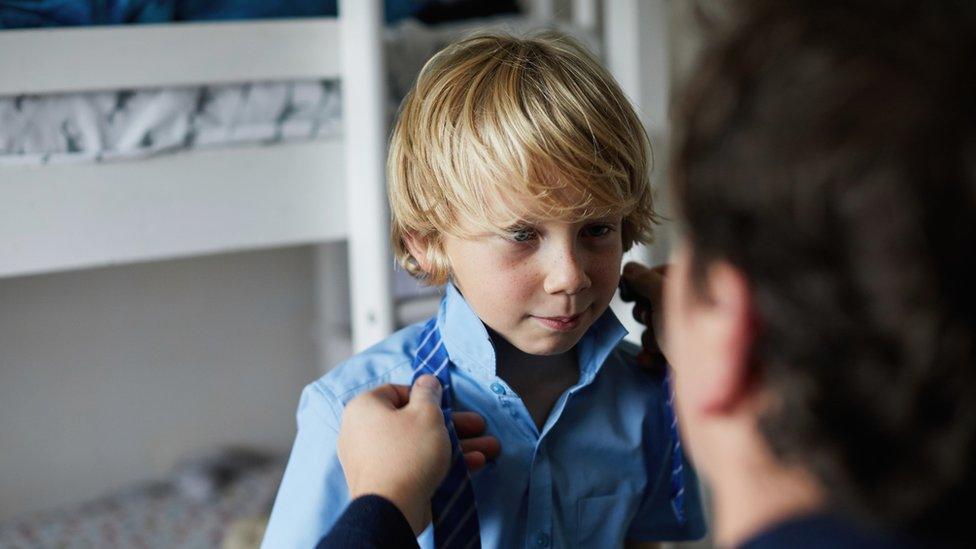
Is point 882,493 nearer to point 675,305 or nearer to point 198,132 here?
point 675,305

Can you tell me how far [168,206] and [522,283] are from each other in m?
0.71

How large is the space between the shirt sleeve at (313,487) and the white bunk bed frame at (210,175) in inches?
24.0

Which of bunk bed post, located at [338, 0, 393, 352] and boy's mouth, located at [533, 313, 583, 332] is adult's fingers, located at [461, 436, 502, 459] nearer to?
boy's mouth, located at [533, 313, 583, 332]

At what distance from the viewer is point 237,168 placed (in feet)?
4.53

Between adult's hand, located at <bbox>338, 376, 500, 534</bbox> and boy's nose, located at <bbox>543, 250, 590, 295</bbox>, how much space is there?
13 centimetres

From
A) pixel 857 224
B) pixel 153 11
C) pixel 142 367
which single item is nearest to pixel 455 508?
pixel 857 224

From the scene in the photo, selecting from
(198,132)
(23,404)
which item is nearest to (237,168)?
(198,132)

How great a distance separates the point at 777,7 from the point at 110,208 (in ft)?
3.60

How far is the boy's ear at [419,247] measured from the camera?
2.98ft

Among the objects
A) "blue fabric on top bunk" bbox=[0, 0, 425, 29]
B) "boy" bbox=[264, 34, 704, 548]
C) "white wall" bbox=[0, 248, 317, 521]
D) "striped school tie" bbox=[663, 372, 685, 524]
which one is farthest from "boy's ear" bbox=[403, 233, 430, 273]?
"white wall" bbox=[0, 248, 317, 521]

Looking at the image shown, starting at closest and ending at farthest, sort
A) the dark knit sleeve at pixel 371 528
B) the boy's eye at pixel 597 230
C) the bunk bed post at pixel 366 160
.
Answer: the dark knit sleeve at pixel 371 528 < the boy's eye at pixel 597 230 < the bunk bed post at pixel 366 160

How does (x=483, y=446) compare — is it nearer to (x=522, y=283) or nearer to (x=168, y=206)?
(x=522, y=283)

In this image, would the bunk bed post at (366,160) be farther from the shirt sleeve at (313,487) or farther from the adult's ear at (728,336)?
the adult's ear at (728,336)

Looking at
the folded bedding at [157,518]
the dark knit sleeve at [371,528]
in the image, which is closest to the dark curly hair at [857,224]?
the dark knit sleeve at [371,528]
